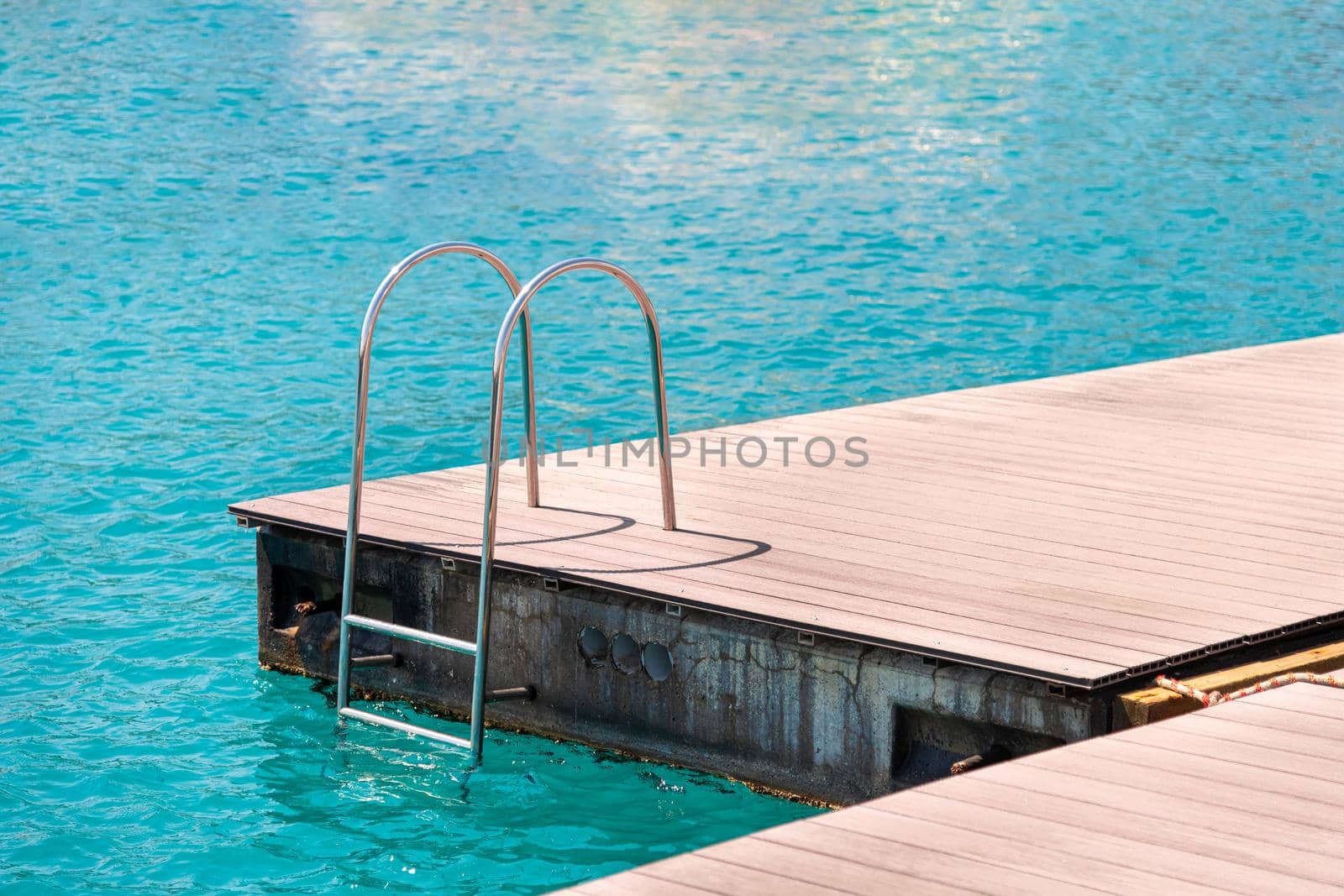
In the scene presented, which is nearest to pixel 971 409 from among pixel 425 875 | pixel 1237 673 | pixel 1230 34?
pixel 1237 673

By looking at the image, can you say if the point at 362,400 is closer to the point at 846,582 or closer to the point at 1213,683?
the point at 846,582

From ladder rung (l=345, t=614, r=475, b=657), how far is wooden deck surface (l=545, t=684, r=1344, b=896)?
1.76 metres

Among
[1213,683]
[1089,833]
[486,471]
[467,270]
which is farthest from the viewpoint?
[467,270]

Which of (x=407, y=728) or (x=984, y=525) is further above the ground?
(x=984, y=525)

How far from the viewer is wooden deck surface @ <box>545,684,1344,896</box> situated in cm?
306

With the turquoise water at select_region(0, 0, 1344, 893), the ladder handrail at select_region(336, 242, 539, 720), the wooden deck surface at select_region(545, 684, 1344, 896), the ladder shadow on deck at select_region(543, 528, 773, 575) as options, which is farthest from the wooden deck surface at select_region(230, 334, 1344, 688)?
the turquoise water at select_region(0, 0, 1344, 893)

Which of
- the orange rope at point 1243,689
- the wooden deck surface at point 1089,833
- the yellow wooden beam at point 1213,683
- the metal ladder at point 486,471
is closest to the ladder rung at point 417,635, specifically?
the metal ladder at point 486,471

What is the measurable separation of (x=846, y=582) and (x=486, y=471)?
46.3 inches

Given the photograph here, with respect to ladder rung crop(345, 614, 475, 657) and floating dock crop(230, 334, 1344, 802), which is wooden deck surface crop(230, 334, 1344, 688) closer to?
floating dock crop(230, 334, 1344, 802)

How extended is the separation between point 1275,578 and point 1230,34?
97.1ft

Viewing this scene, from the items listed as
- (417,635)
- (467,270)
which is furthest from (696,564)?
(467,270)

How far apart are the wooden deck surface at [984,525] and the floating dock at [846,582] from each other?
1 centimetres

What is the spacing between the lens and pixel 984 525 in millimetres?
5633

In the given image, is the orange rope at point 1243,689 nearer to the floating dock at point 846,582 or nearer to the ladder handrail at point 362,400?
the floating dock at point 846,582
